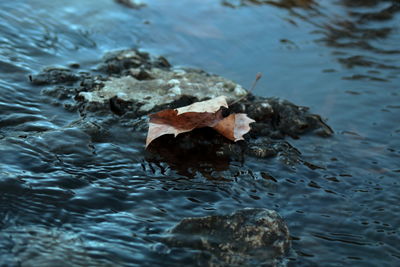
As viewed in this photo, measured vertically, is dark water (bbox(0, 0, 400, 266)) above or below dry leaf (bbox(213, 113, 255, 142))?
below

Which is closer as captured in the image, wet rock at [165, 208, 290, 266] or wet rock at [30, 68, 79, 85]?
wet rock at [165, 208, 290, 266]

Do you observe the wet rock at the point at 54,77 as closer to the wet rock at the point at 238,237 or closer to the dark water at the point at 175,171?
the dark water at the point at 175,171

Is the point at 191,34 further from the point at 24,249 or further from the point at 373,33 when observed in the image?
the point at 24,249

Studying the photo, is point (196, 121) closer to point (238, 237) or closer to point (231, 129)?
point (231, 129)

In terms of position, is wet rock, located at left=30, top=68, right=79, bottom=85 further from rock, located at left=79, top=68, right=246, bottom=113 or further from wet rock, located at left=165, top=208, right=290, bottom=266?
wet rock, located at left=165, top=208, right=290, bottom=266

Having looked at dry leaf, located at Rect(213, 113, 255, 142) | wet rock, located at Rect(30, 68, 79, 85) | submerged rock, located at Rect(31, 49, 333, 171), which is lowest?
wet rock, located at Rect(30, 68, 79, 85)

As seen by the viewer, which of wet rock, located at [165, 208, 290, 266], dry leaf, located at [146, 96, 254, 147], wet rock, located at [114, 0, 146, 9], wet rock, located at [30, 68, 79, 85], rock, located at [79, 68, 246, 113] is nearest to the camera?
wet rock, located at [165, 208, 290, 266]

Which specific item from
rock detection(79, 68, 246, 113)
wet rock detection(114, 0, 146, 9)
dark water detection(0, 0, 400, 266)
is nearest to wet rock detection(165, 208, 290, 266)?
dark water detection(0, 0, 400, 266)

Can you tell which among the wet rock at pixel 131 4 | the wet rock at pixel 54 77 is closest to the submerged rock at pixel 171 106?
the wet rock at pixel 54 77
